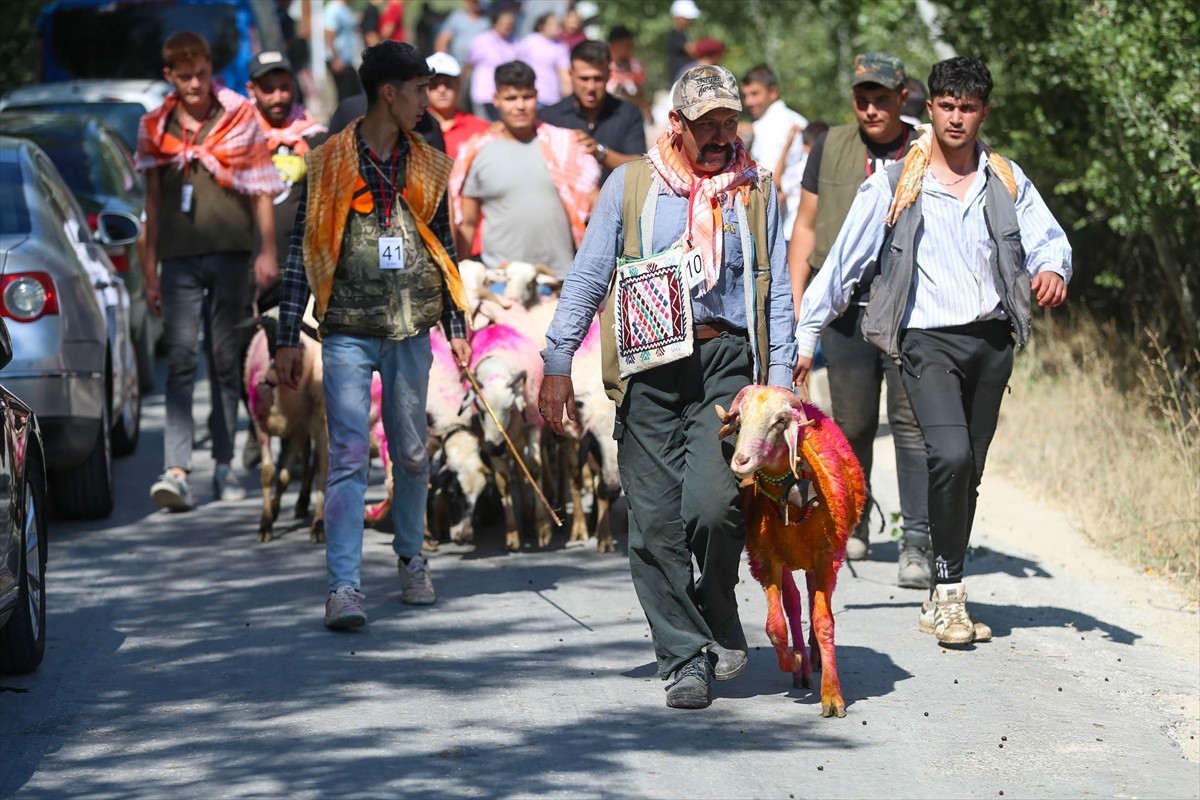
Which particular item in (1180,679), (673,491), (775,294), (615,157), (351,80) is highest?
(351,80)

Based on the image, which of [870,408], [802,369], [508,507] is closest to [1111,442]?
[870,408]

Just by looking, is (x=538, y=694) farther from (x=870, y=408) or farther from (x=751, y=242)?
(x=870, y=408)

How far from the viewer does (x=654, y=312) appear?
6742 millimetres

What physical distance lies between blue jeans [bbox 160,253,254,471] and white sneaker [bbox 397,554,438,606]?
2.74 metres

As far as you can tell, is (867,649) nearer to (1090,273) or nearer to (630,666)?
(630,666)

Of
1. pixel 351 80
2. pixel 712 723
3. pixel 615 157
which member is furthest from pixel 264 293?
pixel 351 80

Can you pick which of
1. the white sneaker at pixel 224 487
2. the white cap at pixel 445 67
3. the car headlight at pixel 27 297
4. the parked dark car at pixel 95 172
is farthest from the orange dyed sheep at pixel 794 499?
the parked dark car at pixel 95 172

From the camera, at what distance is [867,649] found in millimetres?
7914

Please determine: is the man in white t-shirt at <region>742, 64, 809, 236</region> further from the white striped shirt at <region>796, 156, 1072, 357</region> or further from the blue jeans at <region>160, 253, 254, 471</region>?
the white striped shirt at <region>796, 156, 1072, 357</region>

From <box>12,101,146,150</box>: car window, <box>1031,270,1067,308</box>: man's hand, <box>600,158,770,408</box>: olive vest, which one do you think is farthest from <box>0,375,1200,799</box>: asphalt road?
<box>12,101,146,150</box>: car window

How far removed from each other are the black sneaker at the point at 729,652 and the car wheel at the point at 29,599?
250cm

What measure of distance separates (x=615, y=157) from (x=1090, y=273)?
5816 millimetres

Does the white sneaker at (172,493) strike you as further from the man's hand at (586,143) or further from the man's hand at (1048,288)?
the man's hand at (1048,288)

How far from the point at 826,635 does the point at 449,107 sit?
21.3 feet
